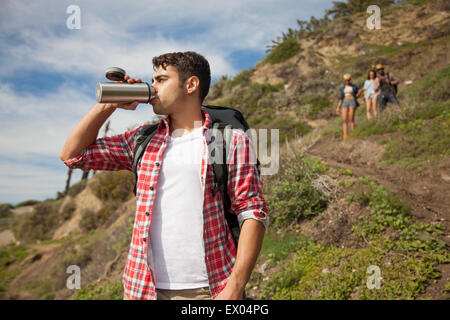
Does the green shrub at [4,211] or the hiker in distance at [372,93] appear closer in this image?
the hiker in distance at [372,93]

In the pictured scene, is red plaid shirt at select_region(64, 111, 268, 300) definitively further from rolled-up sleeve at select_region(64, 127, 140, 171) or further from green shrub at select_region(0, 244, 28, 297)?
green shrub at select_region(0, 244, 28, 297)

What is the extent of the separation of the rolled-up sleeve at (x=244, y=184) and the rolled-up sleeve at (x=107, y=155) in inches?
28.3

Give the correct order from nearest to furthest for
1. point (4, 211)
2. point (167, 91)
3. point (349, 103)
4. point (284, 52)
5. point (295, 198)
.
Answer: point (167, 91) → point (295, 198) → point (349, 103) → point (284, 52) → point (4, 211)

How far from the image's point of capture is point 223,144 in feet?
5.61

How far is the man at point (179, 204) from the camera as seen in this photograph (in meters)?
1.64

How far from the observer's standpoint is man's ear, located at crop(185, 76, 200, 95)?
1.89 m

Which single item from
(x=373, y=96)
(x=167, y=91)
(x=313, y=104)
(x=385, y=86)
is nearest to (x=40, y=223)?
(x=313, y=104)

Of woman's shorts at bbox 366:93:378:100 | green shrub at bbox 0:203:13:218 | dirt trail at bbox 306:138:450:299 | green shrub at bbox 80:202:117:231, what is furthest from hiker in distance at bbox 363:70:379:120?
green shrub at bbox 0:203:13:218

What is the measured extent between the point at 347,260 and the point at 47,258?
53.8ft

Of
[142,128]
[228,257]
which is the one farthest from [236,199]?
[142,128]

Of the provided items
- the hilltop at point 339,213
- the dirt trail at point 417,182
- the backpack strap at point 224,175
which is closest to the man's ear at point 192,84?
the backpack strap at point 224,175

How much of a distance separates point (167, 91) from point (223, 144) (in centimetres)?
47

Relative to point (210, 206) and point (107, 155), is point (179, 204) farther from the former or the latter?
point (107, 155)

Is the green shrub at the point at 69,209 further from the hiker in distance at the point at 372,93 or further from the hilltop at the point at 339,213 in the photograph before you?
the hiker in distance at the point at 372,93
